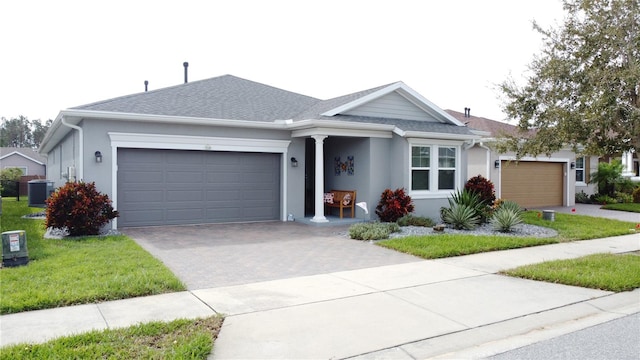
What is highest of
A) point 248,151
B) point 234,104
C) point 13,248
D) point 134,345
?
point 234,104

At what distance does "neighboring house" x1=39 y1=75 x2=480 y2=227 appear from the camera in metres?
12.0

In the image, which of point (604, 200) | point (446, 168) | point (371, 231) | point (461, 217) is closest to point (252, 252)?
point (371, 231)

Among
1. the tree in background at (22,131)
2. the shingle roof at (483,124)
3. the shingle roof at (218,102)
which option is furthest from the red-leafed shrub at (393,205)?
the tree in background at (22,131)

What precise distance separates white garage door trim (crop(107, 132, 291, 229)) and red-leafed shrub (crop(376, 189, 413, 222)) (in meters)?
3.07

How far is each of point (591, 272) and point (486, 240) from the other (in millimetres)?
3082

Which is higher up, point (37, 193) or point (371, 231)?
point (37, 193)

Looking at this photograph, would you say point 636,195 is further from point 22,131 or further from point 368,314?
point 22,131

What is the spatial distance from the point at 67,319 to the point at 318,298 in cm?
290

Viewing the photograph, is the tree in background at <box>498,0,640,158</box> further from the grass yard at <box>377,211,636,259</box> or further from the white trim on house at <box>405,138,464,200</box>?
the white trim on house at <box>405,138,464,200</box>

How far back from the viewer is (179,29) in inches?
485

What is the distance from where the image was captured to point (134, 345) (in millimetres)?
4172

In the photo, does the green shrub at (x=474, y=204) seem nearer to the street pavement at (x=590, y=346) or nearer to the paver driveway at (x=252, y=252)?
the paver driveway at (x=252, y=252)

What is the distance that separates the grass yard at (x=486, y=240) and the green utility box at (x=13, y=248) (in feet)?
22.1

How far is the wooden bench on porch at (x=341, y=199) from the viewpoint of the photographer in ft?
47.2
